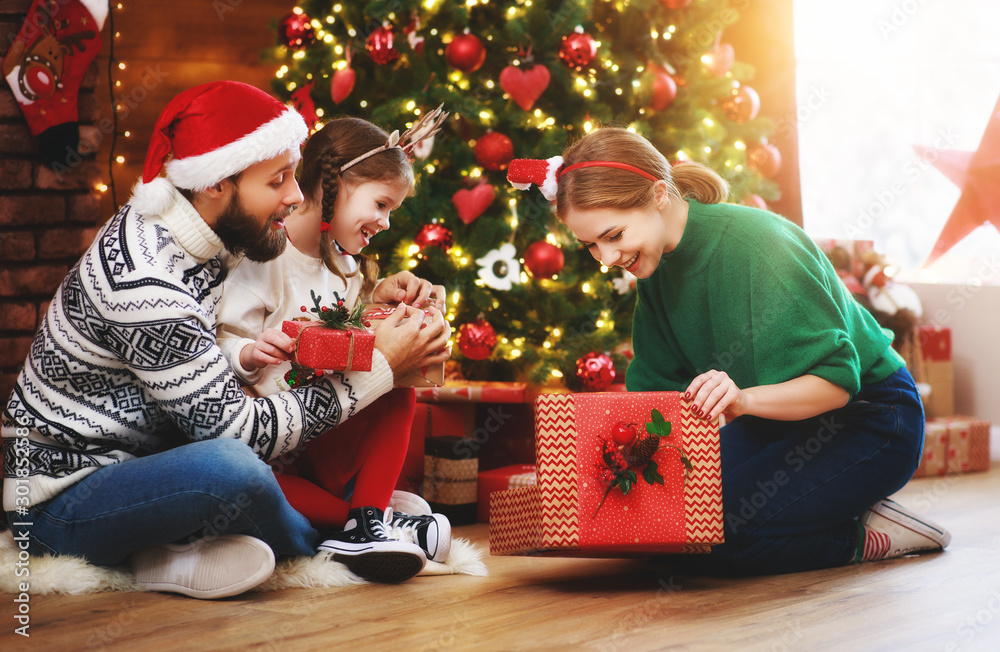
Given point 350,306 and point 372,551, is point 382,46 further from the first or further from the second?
point 372,551

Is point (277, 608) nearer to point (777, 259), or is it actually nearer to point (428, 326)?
point (428, 326)

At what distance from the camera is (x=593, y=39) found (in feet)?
8.94

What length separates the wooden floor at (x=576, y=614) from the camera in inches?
50.3

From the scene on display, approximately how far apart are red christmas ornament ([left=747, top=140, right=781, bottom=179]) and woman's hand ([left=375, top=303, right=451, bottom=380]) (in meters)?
2.00

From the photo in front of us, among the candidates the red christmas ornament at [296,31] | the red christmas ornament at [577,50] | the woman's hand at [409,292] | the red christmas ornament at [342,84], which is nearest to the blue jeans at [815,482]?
the woman's hand at [409,292]

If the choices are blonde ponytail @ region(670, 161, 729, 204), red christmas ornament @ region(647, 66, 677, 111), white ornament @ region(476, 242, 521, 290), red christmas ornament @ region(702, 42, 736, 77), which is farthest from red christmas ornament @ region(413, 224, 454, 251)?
red christmas ornament @ region(702, 42, 736, 77)

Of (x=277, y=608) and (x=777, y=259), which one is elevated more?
(x=777, y=259)

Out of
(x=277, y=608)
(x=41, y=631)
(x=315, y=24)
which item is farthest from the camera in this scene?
(x=315, y=24)

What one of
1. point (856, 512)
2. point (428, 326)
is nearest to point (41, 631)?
point (428, 326)

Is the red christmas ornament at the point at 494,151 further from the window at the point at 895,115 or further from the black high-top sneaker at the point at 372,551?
the window at the point at 895,115

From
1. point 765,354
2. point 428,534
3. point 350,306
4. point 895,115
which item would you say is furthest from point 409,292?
point 895,115

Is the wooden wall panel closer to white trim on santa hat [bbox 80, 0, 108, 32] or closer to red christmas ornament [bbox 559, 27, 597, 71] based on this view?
white trim on santa hat [bbox 80, 0, 108, 32]

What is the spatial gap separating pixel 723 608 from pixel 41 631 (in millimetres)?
1080

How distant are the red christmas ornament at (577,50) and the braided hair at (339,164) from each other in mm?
884
